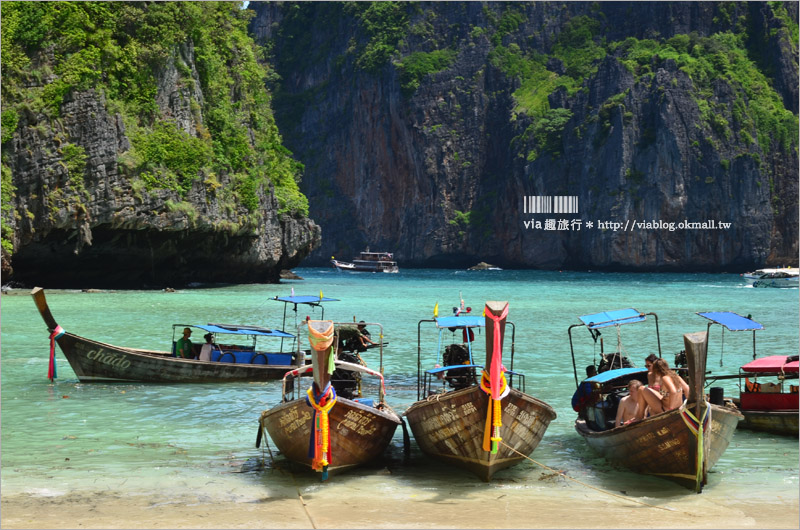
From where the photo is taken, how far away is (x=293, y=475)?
456 inches

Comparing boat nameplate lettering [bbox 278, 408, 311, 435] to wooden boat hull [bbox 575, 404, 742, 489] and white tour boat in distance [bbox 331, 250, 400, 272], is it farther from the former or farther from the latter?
white tour boat in distance [bbox 331, 250, 400, 272]

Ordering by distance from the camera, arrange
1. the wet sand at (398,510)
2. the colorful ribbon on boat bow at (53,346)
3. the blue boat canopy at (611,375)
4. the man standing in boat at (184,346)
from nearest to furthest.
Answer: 1. the wet sand at (398,510)
2. the blue boat canopy at (611,375)
3. the colorful ribbon on boat bow at (53,346)
4. the man standing in boat at (184,346)

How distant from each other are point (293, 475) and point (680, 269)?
Result: 3950 inches

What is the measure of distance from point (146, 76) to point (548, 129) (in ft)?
255

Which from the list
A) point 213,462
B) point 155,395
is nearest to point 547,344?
point 155,395

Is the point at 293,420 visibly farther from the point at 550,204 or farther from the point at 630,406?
the point at 550,204

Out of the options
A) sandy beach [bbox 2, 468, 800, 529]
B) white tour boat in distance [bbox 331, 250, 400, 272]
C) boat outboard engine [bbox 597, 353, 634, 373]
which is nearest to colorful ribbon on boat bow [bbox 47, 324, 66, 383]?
sandy beach [bbox 2, 468, 800, 529]

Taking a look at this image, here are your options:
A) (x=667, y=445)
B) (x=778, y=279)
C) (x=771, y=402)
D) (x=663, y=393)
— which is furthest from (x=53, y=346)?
(x=778, y=279)

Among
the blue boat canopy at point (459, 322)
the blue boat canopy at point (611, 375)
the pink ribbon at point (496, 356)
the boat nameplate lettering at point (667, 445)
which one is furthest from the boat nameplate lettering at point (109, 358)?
the boat nameplate lettering at point (667, 445)

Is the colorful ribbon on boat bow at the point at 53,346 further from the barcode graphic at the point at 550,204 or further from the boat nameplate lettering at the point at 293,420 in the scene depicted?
the barcode graphic at the point at 550,204

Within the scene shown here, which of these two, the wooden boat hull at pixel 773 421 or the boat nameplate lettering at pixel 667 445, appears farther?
the wooden boat hull at pixel 773 421

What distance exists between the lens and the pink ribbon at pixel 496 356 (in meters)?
10.4

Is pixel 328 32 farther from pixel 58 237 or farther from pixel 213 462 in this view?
pixel 213 462

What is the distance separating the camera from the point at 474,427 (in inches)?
439
